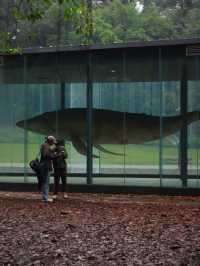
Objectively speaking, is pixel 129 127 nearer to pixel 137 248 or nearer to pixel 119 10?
pixel 137 248

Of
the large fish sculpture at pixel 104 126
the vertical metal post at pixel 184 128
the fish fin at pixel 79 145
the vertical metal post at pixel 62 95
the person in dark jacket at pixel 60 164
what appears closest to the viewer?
the person in dark jacket at pixel 60 164

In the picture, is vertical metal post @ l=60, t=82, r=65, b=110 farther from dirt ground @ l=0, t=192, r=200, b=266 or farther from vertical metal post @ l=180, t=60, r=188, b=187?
dirt ground @ l=0, t=192, r=200, b=266

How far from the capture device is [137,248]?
9.80 meters

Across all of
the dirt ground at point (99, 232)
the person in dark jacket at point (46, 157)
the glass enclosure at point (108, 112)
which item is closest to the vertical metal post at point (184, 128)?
the glass enclosure at point (108, 112)

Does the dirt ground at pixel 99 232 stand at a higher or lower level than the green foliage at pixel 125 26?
lower

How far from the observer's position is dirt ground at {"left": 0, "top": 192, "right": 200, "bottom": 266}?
9109 mm

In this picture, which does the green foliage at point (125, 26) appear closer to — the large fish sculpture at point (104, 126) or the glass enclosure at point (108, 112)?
the glass enclosure at point (108, 112)

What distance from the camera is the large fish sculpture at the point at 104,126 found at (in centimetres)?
2058

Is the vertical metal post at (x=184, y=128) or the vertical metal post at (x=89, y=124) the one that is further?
the vertical metal post at (x=89, y=124)

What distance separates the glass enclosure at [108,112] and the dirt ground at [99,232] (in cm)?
285

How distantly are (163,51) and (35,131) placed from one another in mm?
5041

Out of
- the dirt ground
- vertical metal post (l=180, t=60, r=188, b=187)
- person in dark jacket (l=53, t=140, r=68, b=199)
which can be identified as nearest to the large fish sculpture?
vertical metal post (l=180, t=60, r=188, b=187)

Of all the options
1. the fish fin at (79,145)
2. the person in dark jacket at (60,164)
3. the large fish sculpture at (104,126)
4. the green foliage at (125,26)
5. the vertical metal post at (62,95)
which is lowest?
the person in dark jacket at (60,164)

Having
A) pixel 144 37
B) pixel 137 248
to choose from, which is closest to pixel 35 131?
pixel 137 248
